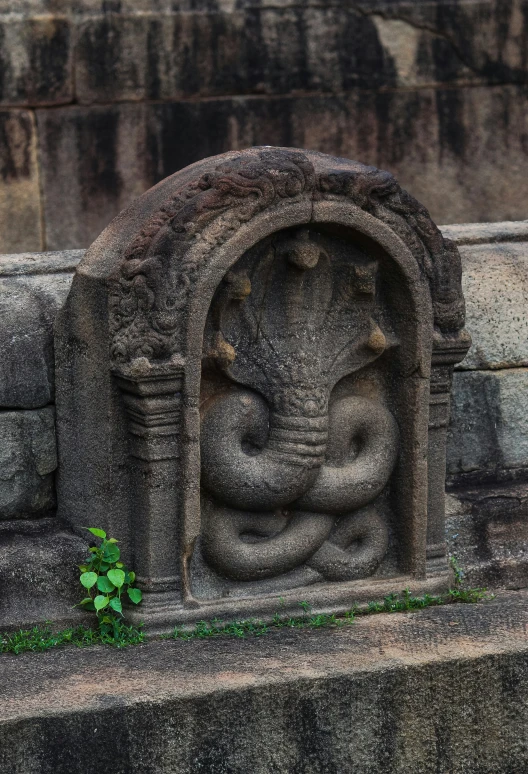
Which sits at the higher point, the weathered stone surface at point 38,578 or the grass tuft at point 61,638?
the weathered stone surface at point 38,578

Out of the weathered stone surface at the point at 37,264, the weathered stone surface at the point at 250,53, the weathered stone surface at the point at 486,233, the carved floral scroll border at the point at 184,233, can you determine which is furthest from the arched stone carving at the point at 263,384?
the weathered stone surface at the point at 250,53

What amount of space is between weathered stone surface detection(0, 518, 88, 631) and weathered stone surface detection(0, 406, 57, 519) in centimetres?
10

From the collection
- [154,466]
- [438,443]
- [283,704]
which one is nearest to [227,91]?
[438,443]

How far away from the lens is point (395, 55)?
8047 millimetres

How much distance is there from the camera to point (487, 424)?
5.39 metres

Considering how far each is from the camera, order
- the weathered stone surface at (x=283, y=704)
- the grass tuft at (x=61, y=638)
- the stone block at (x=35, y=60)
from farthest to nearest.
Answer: the stone block at (x=35, y=60)
the grass tuft at (x=61, y=638)
the weathered stone surface at (x=283, y=704)

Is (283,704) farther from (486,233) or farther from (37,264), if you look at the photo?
(486,233)

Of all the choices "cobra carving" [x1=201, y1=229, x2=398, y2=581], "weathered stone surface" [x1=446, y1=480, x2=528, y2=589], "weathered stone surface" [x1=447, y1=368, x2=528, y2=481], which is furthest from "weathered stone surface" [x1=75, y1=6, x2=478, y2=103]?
"weathered stone surface" [x1=446, y1=480, x2=528, y2=589]

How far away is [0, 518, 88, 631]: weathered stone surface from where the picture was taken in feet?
15.0

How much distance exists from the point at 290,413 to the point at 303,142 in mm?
3613

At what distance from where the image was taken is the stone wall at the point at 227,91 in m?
7.53

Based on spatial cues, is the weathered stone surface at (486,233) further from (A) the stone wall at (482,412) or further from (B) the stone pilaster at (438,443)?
(B) the stone pilaster at (438,443)

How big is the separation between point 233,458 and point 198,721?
874 mm

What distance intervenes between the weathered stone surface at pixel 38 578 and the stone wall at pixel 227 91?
3.45 meters
